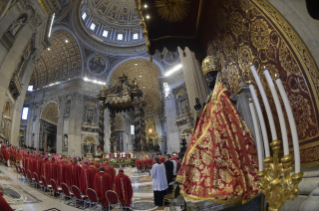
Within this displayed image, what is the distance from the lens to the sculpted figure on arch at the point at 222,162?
1.17m

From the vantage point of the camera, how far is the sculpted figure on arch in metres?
1.17

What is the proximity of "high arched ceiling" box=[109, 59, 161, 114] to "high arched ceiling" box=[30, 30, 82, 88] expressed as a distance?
4907mm

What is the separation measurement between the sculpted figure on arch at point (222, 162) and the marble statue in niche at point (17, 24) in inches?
482

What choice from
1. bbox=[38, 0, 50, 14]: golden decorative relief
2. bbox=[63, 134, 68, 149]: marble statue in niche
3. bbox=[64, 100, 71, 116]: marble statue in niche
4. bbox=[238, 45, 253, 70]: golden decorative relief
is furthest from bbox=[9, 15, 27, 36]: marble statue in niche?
bbox=[238, 45, 253, 70]: golden decorative relief

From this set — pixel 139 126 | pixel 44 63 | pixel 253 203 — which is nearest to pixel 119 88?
pixel 139 126

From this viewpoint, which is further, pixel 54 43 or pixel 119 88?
pixel 54 43

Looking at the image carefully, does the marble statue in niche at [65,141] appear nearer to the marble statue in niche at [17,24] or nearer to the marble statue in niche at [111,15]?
Answer: the marble statue in niche at [17,24]

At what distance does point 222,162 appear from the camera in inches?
50.5

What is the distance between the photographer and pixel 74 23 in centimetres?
1848

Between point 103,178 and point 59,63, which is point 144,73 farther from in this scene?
point 103,178

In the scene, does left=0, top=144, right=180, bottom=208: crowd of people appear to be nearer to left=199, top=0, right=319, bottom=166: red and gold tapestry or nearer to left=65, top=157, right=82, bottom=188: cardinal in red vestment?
left=65, top=157, right=82, bottom=188: cardinal in red vestment

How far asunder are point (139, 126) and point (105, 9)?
17320mm

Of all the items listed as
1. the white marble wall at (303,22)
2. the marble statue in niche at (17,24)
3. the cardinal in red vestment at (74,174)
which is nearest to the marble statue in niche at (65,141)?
the marble statue in niche at (17,24)

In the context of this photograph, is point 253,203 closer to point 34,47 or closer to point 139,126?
point 139,126
